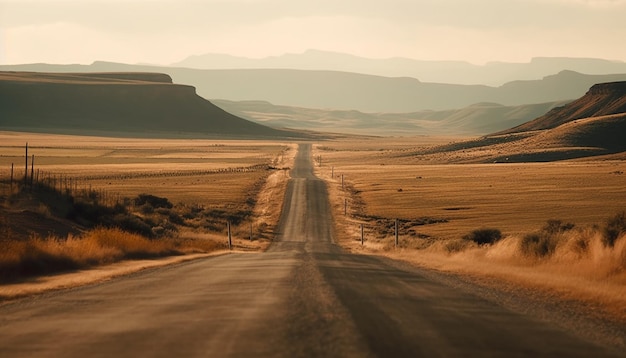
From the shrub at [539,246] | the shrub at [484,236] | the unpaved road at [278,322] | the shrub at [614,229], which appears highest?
the shrub at [614,229]

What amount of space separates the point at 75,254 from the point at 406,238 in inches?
1281

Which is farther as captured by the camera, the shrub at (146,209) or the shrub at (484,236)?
the shrub at (146,209)

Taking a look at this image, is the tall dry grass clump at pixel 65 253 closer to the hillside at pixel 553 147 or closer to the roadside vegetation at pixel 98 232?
the roadside vegetation at pixel 98 232

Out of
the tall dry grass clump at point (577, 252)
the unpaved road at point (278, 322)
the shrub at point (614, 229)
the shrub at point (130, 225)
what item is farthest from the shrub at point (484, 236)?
the unpaved road at point (278, 322)

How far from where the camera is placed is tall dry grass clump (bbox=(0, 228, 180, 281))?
2339 centimetres

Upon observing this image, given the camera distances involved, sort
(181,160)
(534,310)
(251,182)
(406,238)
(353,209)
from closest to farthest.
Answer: (534,310)
(406,238)
(353,209)
(251,182)
(181,160)

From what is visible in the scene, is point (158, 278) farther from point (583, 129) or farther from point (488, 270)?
point (583, 129)

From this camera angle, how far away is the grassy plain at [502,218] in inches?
788

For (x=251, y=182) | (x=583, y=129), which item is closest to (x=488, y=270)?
(x=251, y=182)

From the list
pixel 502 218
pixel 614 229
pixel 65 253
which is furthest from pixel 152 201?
pixel 614 229

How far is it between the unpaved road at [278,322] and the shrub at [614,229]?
6.92 metres

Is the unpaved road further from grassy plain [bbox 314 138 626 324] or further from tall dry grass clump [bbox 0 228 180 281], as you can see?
tall dry grass clump [bbox 0 228 180 281]

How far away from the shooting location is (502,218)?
6600cm

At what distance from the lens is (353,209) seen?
80.2 metres
